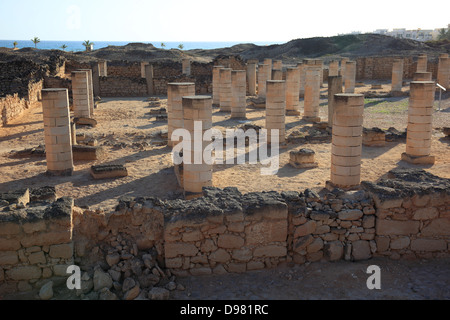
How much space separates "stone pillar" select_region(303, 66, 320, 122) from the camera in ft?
71.8

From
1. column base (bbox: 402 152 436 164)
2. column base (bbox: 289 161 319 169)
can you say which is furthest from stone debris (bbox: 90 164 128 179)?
column base (bbox: 402 152 436 164)

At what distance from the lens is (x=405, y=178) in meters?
8.54

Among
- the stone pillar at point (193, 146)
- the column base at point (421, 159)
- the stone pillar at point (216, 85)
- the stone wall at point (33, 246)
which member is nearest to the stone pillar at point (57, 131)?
the stone pillar at point (193, 146)

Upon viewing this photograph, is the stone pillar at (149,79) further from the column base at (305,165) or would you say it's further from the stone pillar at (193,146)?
the stone pillar at (193,146)

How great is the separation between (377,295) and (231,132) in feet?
42.3

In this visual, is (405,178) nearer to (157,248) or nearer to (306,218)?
(306,218)

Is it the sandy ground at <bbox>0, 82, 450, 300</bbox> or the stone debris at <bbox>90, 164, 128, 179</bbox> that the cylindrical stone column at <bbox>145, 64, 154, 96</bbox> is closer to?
the sandy ground at <bbox>0, 82, 450, 300</bbox>

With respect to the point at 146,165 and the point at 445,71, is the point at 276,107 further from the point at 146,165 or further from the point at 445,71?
the point at 445,71

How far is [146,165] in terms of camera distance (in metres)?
14.2

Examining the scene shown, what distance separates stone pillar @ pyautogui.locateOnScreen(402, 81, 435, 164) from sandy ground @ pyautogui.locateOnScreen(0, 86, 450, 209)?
0.44 m

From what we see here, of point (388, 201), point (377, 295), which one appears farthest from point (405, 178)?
point (377, 295)

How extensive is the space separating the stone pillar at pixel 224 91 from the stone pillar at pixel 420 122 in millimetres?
11796

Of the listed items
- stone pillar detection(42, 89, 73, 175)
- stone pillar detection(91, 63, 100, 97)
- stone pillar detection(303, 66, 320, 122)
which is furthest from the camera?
stone pillar detection(91, 63, 100, 97)

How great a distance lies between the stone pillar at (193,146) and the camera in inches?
440
